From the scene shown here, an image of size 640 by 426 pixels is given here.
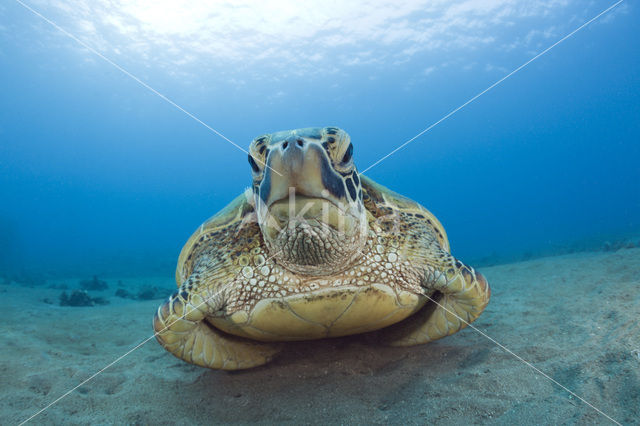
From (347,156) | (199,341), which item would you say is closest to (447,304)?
(347,156)

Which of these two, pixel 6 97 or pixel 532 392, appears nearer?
pixel 532 392

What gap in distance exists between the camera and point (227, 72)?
38500 millimetres

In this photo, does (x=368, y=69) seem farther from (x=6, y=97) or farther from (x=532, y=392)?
(x=6, y=97)

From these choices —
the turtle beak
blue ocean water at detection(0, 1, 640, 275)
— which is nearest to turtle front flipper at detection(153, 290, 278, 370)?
the turtle beak

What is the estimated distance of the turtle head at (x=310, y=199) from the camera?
1.52 meters

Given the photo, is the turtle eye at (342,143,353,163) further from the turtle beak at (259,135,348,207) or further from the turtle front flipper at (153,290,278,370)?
the turtle front flipper at (153,290,278,370)

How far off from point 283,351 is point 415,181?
9892 cm

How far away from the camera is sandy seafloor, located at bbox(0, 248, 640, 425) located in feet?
5.06

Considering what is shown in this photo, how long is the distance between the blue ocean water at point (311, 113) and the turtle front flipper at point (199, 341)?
13.5m

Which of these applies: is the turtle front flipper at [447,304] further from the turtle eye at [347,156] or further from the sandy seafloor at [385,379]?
the turtle eye at [347,156]

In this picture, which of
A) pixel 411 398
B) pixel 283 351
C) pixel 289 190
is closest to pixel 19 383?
pixel 283 351

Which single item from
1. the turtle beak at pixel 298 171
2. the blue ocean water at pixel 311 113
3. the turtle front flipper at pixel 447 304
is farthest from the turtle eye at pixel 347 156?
the blue ocean water at pixel 311 113

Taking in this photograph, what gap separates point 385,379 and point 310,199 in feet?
4.32

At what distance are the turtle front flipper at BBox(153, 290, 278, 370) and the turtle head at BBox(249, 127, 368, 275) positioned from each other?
67 cm
